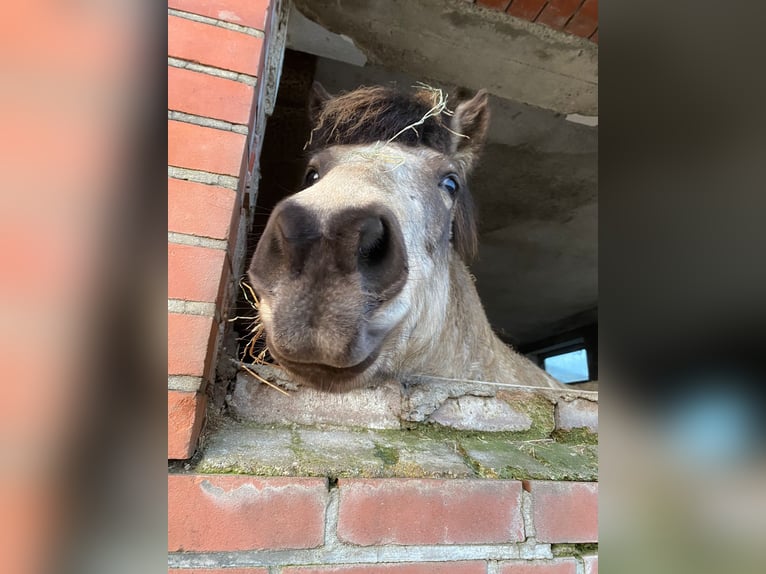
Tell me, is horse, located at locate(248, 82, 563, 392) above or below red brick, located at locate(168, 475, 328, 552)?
above

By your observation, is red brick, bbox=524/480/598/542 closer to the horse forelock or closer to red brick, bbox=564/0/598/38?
the horse forelock

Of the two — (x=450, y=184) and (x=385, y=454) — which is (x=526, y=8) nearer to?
(x=450, y=184)

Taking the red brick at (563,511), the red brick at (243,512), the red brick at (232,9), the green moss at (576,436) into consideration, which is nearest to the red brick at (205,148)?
the red brick at (232,9)

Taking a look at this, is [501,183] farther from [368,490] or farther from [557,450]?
[368,490]

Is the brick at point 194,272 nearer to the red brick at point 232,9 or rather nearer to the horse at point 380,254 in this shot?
the horse at point 380,254

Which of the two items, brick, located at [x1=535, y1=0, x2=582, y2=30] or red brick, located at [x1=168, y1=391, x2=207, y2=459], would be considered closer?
red brick, located at [x1=168, y1=391, x2=207, y2=459]

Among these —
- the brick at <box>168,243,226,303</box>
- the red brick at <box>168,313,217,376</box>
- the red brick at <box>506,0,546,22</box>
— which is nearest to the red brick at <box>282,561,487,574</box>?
the red brick at <box>168,313,217,376</box>

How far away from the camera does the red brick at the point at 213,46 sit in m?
0.99

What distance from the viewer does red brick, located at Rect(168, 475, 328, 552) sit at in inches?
32.2

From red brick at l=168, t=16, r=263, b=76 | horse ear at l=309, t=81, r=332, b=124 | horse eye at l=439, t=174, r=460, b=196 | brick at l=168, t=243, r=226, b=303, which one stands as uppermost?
horse ear at l=309, t=81, r=332, b=124

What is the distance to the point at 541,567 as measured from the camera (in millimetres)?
1004

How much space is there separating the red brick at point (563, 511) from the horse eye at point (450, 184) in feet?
2.91
